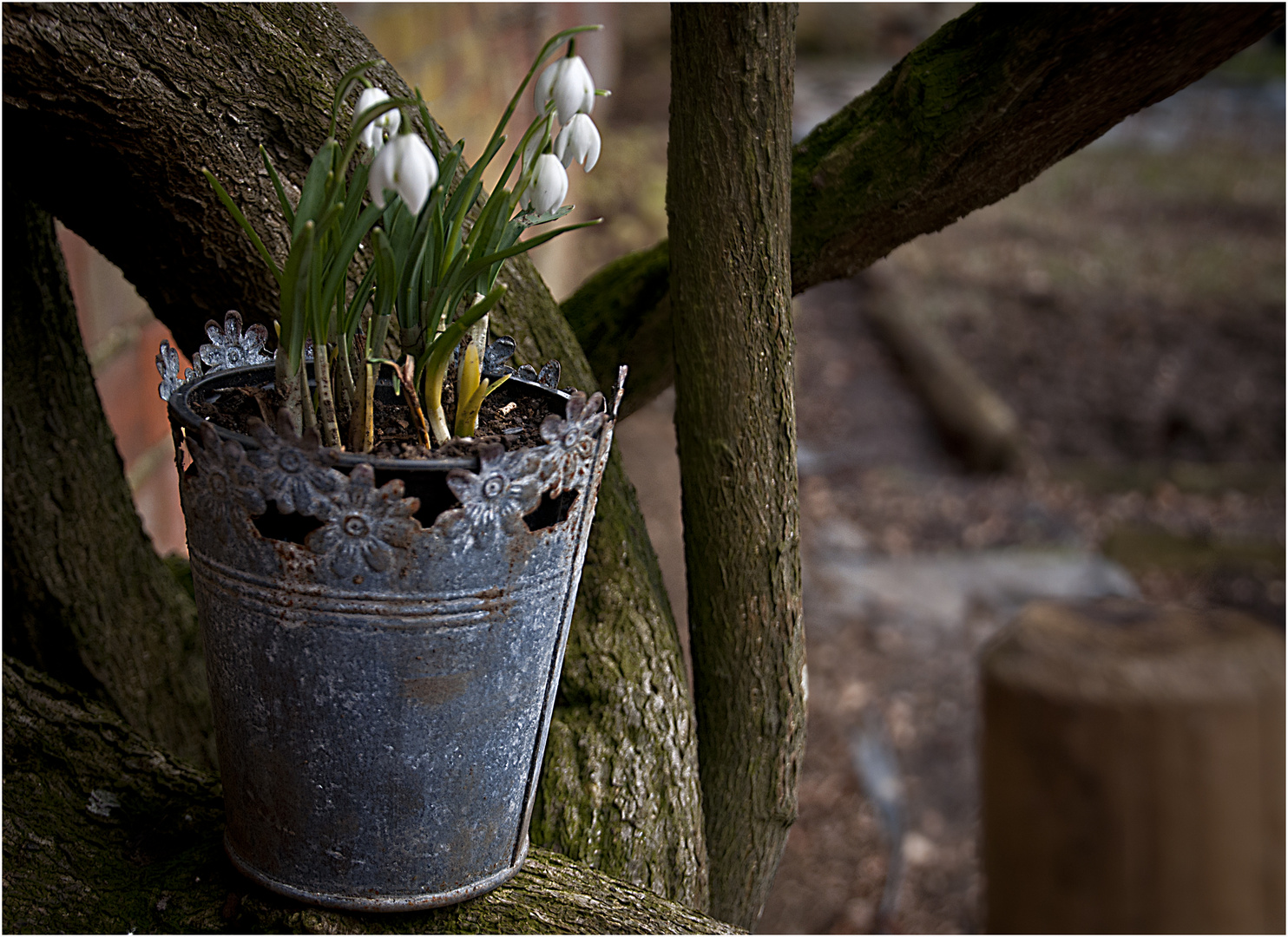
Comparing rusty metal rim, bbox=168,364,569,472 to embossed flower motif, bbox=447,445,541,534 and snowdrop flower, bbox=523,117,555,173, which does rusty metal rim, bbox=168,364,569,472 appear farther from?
snowdrop flower, bbox=523,117,555,173

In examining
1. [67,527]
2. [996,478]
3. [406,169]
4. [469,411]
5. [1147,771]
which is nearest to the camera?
[406,169]

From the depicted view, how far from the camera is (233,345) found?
3.75 ft

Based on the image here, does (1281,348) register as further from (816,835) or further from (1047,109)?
(1047,109)

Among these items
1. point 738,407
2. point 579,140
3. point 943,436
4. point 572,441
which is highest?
point 943,436

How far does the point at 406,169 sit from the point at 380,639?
0.37 m

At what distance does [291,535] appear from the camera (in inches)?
37.8

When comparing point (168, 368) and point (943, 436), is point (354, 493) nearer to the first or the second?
point (168, 368)

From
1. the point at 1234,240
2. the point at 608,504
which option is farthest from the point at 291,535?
the point at 1234,240

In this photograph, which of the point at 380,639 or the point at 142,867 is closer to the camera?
the point at 380,639

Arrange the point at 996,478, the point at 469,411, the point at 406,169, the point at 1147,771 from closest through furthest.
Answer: the point at 406,169
the point at 469,411
the point at 1147,771
the point at 996,478

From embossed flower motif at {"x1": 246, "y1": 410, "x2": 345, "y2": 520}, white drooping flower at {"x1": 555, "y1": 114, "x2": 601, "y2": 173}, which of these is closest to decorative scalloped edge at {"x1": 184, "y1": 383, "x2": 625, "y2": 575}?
embossed flower motif at {"x1": 246, "y1": 410, "x2": 345, "y2": 520}

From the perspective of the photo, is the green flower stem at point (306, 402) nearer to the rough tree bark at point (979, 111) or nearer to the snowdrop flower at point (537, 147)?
the snowdrop flower at point (537, 147)

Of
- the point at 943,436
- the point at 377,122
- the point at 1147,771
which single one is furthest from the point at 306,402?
the point at 943,436

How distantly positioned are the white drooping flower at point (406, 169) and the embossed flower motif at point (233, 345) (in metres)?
0.37
